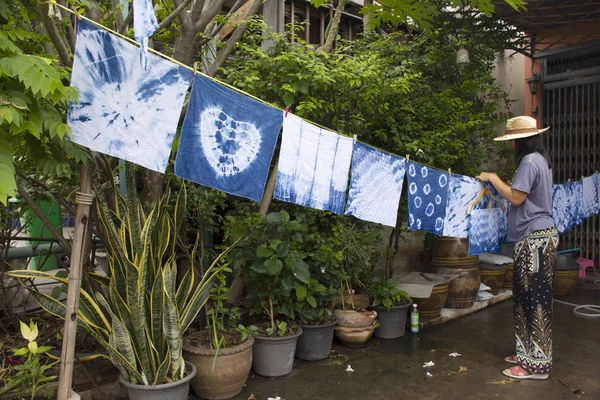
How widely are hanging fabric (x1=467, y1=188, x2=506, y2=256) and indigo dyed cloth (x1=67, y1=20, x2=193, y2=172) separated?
12.1 feet

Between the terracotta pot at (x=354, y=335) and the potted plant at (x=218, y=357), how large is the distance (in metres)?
1.38

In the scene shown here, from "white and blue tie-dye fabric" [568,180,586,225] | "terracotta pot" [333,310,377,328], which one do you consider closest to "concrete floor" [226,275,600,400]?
"terracotta pot" [333,310,377,328]

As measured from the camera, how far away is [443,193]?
546cm

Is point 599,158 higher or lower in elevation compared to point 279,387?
higher

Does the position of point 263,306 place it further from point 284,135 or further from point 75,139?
point 75,139

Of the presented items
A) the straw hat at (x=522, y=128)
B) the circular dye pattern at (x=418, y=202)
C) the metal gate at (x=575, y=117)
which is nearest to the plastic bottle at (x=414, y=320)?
the circular dye pattern at (x=418, y=202)

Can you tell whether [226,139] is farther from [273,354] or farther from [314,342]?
[314,342]

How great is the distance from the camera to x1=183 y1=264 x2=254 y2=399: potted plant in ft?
13.6

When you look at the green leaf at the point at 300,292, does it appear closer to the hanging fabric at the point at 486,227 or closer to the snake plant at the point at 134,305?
the snake plant at the point at 134,305

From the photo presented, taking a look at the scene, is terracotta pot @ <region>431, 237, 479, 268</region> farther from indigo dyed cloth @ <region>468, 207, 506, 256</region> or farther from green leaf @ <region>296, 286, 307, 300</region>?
green leaf @ <region>296, 286, 307, 300</region>

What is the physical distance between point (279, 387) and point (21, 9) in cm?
365

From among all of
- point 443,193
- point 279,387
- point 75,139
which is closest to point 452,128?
point 443,193

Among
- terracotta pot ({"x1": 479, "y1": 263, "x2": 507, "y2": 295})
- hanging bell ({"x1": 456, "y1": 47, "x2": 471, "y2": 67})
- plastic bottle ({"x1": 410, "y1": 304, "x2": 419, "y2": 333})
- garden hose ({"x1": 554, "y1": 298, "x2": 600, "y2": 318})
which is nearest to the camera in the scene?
plastic bottle ({"x1": 410, "y1": 304, "x2": 419, "y2": 333})

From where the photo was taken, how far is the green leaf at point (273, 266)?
4.54 metres
